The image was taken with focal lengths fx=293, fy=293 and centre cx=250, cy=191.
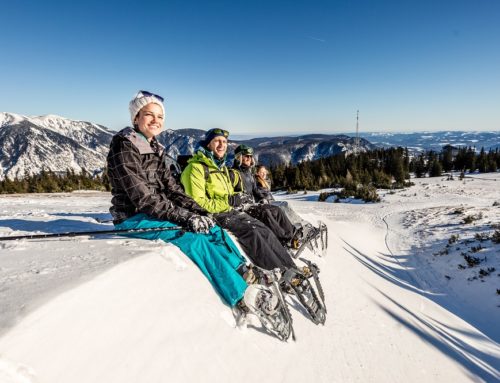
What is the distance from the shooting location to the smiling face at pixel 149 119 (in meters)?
3.83

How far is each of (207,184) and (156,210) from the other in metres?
1.39

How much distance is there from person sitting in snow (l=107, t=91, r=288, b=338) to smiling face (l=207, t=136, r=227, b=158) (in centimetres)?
100

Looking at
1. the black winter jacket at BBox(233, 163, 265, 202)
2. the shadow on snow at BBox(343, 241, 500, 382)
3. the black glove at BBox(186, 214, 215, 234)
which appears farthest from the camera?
the black winter jacket at BBox(233, 163, 265, 202)

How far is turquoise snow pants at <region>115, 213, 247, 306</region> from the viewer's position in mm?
3004

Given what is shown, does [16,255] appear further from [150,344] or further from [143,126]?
[143,126]

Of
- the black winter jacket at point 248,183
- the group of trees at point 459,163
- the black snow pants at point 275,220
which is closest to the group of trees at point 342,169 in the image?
the group of trees at point 459,163

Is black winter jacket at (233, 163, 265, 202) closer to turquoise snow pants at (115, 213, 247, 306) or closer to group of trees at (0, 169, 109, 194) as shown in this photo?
turquoise snow pants at (115, 213, 247, 306)

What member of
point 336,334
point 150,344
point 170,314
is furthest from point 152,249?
point 336,334

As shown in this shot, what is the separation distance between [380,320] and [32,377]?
4520 millimetres

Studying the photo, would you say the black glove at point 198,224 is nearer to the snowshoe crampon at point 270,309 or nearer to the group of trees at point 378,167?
the snowshoe crampon at point 270,309

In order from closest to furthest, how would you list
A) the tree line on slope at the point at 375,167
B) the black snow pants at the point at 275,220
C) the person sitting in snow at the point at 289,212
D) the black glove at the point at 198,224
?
1. the black glove at the point at 198,224
2. the black snow pants at the point at 275,220
3. the person sitting in snow at the point at 289,212
4. the tree line on slope at the point at 375,167

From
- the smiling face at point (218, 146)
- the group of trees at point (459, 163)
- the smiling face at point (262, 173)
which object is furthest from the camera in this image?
the group of trees at point (459, 163)

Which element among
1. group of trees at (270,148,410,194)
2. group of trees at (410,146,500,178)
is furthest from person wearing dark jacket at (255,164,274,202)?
group of trees at (410,146,500,178)

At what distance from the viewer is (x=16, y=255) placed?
283 centimetres
